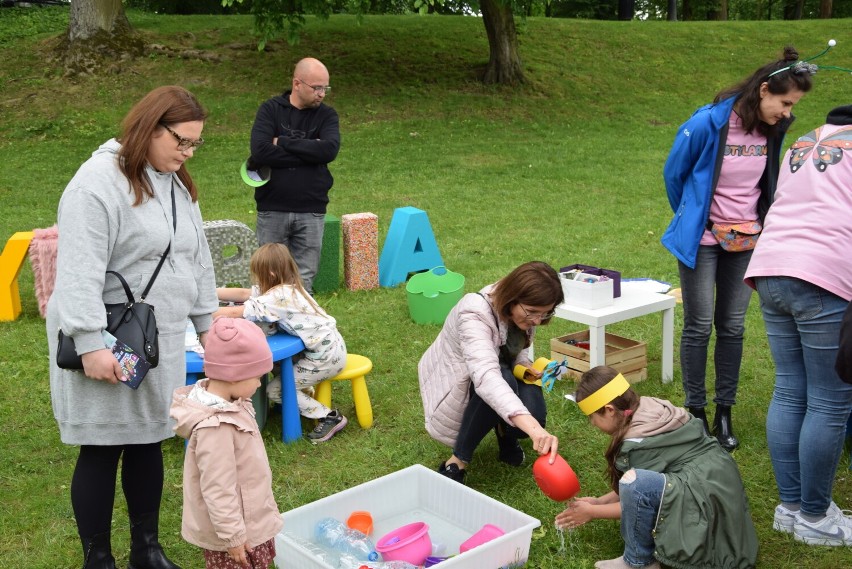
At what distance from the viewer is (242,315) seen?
4531mm

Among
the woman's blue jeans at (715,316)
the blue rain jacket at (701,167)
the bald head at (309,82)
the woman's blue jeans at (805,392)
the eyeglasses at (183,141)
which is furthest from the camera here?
the bald head at (309,82)

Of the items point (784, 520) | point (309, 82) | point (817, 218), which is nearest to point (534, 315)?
point (817, 218)

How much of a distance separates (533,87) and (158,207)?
14.3m

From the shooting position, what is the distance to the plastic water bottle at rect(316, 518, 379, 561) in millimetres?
3447

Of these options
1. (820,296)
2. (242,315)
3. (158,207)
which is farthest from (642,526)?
(242,315)

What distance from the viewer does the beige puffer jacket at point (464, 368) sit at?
11.8 feet

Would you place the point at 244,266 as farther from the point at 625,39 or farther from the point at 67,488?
the point at 625,39

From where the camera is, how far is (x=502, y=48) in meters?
16.3

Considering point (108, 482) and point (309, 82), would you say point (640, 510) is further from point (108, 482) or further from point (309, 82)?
point (309, 82)

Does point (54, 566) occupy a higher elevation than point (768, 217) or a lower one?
lower

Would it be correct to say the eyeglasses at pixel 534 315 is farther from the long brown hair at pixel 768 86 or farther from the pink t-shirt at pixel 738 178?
the long brown hair at pixel 768 86

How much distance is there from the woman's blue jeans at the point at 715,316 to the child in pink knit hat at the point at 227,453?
7.55 ft

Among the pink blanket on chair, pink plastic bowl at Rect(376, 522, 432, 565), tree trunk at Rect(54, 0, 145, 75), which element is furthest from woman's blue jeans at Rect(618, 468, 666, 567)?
tree trunk at Rect(54, 0, 145, 75)

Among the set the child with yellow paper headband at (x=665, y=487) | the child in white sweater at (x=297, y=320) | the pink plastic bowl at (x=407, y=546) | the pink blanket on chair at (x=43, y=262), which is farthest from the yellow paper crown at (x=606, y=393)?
the pink blanket on chair at (x=43, y=262)
